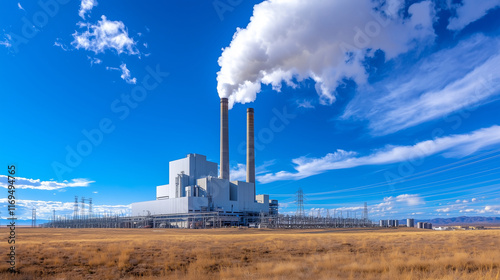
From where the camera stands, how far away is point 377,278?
1220 cm

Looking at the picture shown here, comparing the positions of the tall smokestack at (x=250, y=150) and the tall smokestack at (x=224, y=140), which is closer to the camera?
the tall smokestack at (x=224, y=140)

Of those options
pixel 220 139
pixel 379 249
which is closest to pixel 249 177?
pixel 220 139

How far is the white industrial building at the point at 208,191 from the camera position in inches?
3499

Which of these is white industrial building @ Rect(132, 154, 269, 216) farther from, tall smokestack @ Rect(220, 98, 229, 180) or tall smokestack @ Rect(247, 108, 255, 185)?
tall smokestack @ Rect(220, 98, 229, 180)

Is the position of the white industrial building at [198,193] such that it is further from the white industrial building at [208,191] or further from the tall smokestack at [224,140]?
the tall smokestack at [224,140]

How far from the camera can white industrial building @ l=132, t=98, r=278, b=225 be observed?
8888cm

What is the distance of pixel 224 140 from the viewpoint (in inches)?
3809

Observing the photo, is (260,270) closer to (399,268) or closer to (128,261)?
(399,268)

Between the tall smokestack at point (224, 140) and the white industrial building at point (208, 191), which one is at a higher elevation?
the tall smokestack at point (224, 140)

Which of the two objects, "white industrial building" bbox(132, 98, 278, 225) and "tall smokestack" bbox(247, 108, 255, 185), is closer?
"white industrial building" bbox(132, 98, 278, 225)

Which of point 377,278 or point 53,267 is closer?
point 377,278

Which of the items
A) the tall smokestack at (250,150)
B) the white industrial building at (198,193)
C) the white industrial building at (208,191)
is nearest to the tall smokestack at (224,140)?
the white industrial building at (208,191)

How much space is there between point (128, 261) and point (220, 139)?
80810 millimetres

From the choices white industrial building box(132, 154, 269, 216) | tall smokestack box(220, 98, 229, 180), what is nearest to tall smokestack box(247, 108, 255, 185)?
white industrial building box(132, 154, 269, 216)
